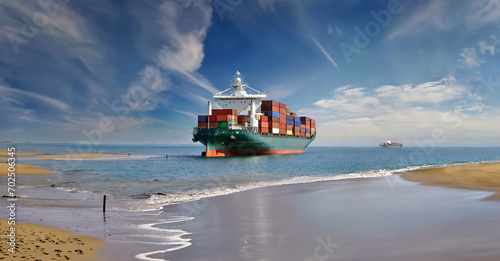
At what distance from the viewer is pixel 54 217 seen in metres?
10.5

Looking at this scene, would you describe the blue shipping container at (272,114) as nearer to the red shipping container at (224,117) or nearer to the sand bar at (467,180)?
the red shipping container at (224,117)

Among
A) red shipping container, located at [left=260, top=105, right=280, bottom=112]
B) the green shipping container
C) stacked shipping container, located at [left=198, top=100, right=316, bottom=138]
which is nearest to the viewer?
the green shipping container

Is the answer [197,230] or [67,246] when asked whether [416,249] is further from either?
[67,246]

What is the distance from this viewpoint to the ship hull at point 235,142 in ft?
177

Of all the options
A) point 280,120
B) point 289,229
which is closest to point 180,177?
point 289,229

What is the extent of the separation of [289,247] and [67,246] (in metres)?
5.31

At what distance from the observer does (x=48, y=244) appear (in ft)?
22.6

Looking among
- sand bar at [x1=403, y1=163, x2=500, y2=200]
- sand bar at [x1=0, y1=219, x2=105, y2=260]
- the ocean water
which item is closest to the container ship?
the ocean water

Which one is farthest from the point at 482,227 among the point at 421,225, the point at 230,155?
the point at 230,155

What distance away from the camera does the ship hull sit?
5409cm

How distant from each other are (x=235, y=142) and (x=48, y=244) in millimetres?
49798

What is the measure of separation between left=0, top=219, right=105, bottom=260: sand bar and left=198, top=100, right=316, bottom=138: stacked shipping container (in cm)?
4659

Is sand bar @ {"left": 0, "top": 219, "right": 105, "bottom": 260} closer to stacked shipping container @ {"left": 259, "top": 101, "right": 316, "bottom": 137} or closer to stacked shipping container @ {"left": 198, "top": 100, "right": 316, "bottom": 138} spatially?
stacked shipping container @ {"left": 198, "top": 100, "right": 316, "bottom": 138}

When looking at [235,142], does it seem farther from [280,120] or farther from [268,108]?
[280,120]
